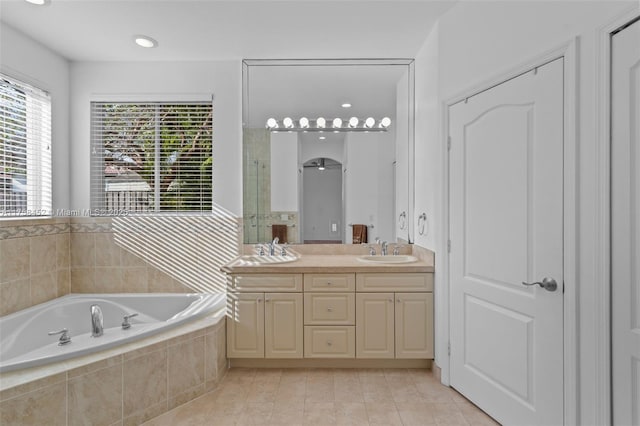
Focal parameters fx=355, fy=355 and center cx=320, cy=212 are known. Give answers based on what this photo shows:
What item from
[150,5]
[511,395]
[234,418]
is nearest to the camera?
[511,395]

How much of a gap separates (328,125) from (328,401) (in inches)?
88.0

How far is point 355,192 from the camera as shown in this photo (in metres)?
3.20

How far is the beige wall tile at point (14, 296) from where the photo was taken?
2.53 metres

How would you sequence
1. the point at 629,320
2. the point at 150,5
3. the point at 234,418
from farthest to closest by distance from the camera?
the point at 150,5 → the point at 234,418 → the point at 629,320

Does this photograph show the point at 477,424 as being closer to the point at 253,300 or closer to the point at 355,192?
the point at 253,300

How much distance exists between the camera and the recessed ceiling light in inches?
109

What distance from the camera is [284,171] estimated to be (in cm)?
323

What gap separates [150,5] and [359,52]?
160 cm

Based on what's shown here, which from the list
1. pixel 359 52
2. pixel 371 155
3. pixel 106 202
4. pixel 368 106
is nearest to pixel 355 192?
pixel 371 155

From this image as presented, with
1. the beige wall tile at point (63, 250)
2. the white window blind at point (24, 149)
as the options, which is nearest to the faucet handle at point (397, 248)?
the beige wall tile at point (63, 250)

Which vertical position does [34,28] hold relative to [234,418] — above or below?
above

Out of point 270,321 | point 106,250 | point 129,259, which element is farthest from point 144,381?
point 106,250

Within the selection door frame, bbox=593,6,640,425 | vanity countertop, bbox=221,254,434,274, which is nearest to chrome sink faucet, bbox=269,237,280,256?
vanity countertop, bbox=221,254,434,274

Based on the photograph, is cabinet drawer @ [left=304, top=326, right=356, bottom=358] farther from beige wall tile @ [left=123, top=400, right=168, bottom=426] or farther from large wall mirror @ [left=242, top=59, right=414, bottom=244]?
beige wall tile @ [left=123, top=400, right=168, bottom=426]
